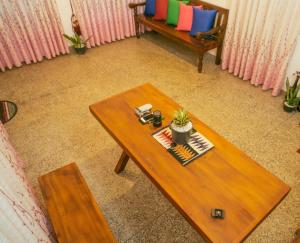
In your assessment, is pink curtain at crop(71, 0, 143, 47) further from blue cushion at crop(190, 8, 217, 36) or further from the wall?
blue cushion at crop(190, 8, 217, 36)

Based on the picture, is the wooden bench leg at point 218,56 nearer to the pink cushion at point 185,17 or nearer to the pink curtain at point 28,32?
the pink cushion at point 185,17

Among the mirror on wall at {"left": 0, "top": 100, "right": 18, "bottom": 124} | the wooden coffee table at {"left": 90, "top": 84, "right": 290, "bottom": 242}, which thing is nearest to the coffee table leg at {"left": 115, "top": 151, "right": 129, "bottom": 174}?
the wooden coffee table at {"left": 90, "top": 84, "right": 290, "bottom": 242}

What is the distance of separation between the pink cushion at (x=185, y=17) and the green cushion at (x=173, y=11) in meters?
0.11

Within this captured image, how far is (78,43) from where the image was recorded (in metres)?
3.99

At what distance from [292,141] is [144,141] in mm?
1616

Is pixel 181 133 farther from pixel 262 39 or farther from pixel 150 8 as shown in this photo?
pixel 150 8

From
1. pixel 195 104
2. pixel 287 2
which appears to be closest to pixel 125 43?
pixel 195 104

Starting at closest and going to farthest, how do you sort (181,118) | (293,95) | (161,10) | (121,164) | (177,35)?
1. (181,118)
2. (121,164)
3. (293,95)
4. (177,35)
5. (161,10)

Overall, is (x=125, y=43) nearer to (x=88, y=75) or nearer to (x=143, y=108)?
(x=88, y=75)

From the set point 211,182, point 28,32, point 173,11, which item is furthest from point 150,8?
point 211,182

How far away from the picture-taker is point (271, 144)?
2.32m

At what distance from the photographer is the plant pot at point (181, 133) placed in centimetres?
156

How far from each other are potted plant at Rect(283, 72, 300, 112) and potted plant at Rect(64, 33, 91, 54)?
3205mm

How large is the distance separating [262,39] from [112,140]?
2.14 meters
